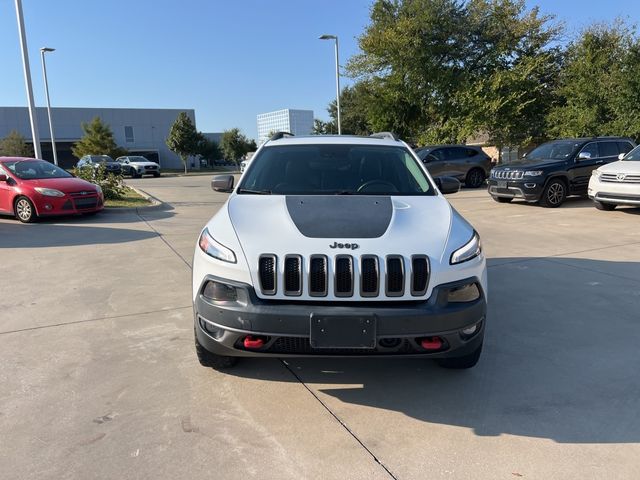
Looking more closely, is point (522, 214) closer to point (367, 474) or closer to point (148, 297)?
point (148, 297)

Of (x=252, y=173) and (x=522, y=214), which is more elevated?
(x=252, y=173)

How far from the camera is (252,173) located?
4.27 m

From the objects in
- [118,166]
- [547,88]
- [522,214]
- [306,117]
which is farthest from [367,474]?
[306,117]

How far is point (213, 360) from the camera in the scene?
3.37 m

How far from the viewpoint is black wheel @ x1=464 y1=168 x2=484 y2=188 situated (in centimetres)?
1809

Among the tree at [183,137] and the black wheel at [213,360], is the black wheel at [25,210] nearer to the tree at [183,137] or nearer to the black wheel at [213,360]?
the black wheel at [213,360]

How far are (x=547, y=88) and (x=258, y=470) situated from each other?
27740 millimetres

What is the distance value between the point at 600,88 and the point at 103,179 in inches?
827

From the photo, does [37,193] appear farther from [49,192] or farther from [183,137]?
[183,137]

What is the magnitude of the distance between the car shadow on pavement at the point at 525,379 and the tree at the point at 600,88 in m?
19.0

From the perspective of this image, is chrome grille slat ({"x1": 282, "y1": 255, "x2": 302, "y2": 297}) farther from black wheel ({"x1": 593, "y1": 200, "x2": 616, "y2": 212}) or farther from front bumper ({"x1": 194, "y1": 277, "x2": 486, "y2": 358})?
black wheel ({"x1": 593, "y1": 200, "x2": 616, "y2": 212})

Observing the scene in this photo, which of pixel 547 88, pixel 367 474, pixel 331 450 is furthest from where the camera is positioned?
pixel 547 88

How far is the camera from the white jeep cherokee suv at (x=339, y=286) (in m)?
2.69

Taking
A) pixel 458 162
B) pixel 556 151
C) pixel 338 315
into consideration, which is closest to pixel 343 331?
pixel 338 315
